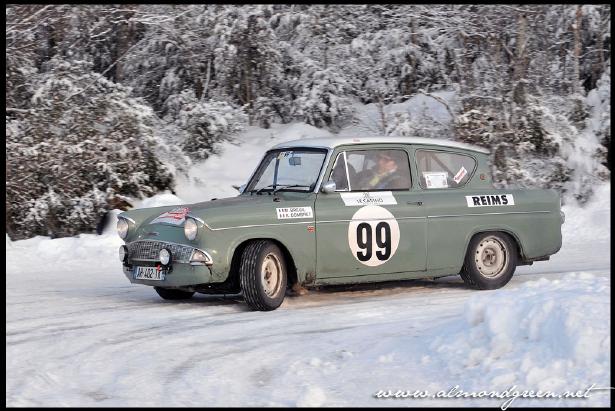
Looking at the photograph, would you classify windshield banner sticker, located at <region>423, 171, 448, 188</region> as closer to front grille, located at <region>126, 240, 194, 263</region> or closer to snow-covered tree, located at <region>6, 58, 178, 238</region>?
front grille, located at <region>126, 240, 194, 263</region>

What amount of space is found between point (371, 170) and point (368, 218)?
22.4 inches

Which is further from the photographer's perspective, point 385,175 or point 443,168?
point 443,168

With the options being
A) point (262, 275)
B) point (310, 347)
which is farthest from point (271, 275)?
point (310, 347)

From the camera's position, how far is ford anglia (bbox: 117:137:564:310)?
Result: 8750 millimetres

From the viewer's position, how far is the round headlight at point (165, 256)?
880 cm

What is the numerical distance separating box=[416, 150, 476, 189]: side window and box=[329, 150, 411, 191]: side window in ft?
0.65

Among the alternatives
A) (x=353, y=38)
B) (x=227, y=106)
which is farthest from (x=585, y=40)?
(x=227, y=106)

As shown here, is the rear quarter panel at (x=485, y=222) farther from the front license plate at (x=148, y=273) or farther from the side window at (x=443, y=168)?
the front license plate at (x=148, y=273)

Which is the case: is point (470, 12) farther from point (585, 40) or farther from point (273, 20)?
point (273, 20)

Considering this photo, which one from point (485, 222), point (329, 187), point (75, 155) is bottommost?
point (485, 222)

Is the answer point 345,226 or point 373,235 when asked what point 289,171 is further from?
point 373,235

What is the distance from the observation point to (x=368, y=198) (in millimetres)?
9477

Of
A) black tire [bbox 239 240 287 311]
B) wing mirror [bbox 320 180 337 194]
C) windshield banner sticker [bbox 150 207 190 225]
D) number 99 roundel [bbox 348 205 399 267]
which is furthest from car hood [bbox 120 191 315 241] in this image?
number 99 roundel [bbox 348 205 399 267]

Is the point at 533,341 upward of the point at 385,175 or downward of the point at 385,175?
downward
